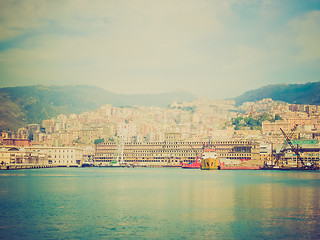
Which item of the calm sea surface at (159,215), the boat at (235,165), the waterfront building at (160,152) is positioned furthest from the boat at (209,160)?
the calm sea surface at (159,215)

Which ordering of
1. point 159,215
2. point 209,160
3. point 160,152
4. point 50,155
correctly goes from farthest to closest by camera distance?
point 160,152 < point 50,155 < point 209,160 < point 159,215

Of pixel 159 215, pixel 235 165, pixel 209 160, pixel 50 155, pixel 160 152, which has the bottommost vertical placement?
pixel 235 165

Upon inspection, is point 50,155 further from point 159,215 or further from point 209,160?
point 159,215

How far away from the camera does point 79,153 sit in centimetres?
13825

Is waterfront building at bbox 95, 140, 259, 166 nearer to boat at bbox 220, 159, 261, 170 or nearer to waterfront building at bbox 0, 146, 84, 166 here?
boat at bbox 220, 159, 261, 170

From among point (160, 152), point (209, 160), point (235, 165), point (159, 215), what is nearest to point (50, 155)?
point (160, 152)

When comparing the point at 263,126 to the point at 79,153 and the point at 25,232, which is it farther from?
the point at 25,232

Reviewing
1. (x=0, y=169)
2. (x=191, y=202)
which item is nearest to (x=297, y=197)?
(x=191, y=202)

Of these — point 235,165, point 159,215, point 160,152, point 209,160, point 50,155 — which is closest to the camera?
point 159,215

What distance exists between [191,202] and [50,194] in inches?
498

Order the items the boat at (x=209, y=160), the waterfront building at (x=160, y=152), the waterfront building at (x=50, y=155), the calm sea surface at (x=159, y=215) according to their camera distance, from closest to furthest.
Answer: the calm sea surface at (x=159, y=215)
the boat at (x=209, y=160)
the waterfront building at (x=50, y=155)
the waterfront building at (x=160, y=152)

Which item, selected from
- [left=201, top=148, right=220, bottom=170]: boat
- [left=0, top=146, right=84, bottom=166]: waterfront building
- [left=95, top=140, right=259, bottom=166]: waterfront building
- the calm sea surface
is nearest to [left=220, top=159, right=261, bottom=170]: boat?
[left=201, top=148, right=220, bottom=170]: boat

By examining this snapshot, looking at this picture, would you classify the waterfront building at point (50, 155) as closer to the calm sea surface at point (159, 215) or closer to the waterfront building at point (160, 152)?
the waterfront building at point (160, 152)

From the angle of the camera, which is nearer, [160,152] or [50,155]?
[50,155]
